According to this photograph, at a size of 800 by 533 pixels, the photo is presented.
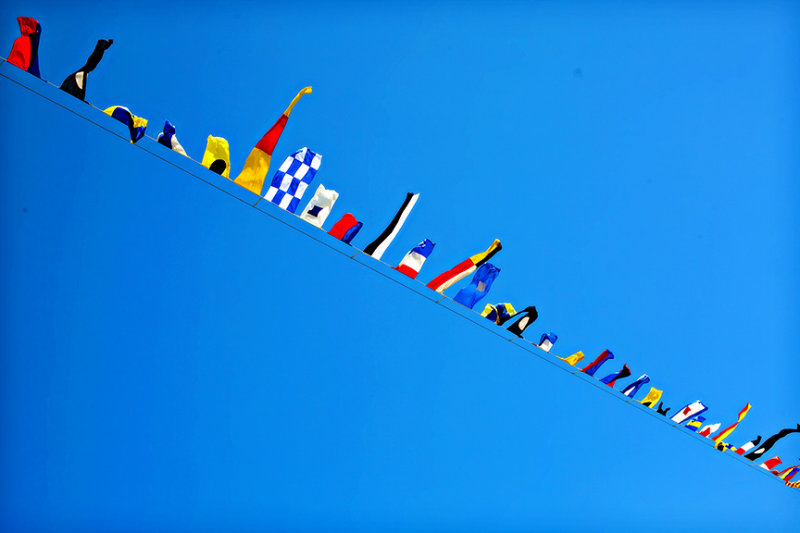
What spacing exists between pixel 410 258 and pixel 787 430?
1049 cm

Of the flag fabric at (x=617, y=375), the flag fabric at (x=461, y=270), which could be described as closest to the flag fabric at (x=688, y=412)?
the flag fabric at (x=617, y=375)

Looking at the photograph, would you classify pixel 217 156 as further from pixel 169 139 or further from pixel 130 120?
pixel 130 120

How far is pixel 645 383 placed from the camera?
392 inches

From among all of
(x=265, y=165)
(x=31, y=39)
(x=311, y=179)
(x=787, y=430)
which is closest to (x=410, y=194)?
(x=311, y=179)

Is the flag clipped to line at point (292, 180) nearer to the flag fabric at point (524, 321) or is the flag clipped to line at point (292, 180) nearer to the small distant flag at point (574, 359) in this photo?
the flag fabric at point (524, 321)

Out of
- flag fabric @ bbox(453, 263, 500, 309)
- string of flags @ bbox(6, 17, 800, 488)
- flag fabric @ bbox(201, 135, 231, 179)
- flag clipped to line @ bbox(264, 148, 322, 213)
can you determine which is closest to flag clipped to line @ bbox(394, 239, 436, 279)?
string of flags @ bbox(6, 17, 800, 488)

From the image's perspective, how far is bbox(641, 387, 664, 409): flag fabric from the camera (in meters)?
10.3

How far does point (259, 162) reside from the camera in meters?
6.40

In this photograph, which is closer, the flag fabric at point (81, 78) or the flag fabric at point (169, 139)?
the flag fabric at point (81, 78)

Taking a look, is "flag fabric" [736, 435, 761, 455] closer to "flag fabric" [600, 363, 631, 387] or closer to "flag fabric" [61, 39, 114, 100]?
"flag fabric" [600, 363, 631, 387]

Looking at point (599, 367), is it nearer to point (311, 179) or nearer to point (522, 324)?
point (522, 324)

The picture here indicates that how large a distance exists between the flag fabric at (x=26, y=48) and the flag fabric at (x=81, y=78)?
381mm

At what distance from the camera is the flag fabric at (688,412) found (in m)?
10.3

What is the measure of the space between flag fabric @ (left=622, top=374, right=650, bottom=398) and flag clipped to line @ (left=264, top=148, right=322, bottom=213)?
7.68m
